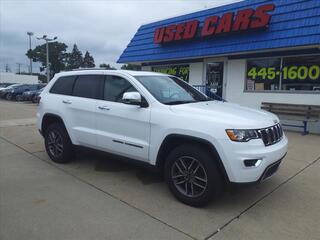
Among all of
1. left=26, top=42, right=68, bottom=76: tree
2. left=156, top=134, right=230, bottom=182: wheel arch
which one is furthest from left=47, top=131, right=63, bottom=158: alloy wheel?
left=26, top=42, right=68, bottom=76: tree

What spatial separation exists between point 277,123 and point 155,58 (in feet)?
33.7

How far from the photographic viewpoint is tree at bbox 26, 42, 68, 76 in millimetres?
77306

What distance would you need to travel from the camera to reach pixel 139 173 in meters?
5.37

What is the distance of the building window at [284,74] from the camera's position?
9.92 metres

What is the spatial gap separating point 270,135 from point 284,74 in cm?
732

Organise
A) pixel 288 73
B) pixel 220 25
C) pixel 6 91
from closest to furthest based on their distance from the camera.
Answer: pixel 288 73 < pixel 220 25 < pixel 6 91

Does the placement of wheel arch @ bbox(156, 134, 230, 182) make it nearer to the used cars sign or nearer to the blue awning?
the blue awning

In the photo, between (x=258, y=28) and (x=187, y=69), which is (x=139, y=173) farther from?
(x=187, y=69)

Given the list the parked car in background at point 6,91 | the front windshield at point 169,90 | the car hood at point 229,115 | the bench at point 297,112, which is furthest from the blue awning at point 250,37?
the parked car in background at point 6,91

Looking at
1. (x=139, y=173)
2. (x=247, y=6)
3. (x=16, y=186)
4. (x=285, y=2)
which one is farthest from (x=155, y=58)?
(x=16, y=186)

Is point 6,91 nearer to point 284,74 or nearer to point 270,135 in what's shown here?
point 284,74

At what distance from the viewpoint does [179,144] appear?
13.8 feet

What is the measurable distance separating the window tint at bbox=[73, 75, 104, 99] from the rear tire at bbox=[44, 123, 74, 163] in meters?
0.77

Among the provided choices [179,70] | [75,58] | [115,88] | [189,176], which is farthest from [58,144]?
[75,58]
